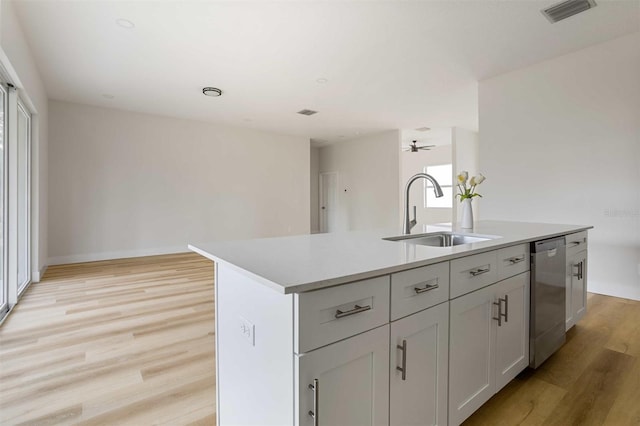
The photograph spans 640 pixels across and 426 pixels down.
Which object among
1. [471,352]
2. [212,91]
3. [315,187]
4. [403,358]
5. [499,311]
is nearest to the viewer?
[403,358]

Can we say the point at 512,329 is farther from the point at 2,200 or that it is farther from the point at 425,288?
the point at 2,200

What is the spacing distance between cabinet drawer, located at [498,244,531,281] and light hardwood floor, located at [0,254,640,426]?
670mm

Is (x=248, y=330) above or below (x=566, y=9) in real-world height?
below

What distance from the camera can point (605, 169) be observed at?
3434 millimetres

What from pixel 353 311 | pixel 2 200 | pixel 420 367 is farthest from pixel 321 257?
pixel 2 200

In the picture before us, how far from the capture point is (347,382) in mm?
972

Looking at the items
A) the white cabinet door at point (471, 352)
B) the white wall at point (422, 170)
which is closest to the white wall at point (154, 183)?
the white wall at point (422, 170)

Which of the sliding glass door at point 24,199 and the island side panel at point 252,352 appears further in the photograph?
the sliding glass door at point 24,199

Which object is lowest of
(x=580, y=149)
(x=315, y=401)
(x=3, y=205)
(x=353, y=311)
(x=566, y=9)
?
(x=315, y=401)

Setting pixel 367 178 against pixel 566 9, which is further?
pixel 367 178

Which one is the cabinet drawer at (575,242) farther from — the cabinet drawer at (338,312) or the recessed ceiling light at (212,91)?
the recessed ceiling light at (212,91)

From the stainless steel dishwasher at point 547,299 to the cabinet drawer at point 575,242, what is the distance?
18 cm

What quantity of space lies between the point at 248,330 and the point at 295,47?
3.20 m

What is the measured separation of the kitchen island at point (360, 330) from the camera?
908 millimetres
